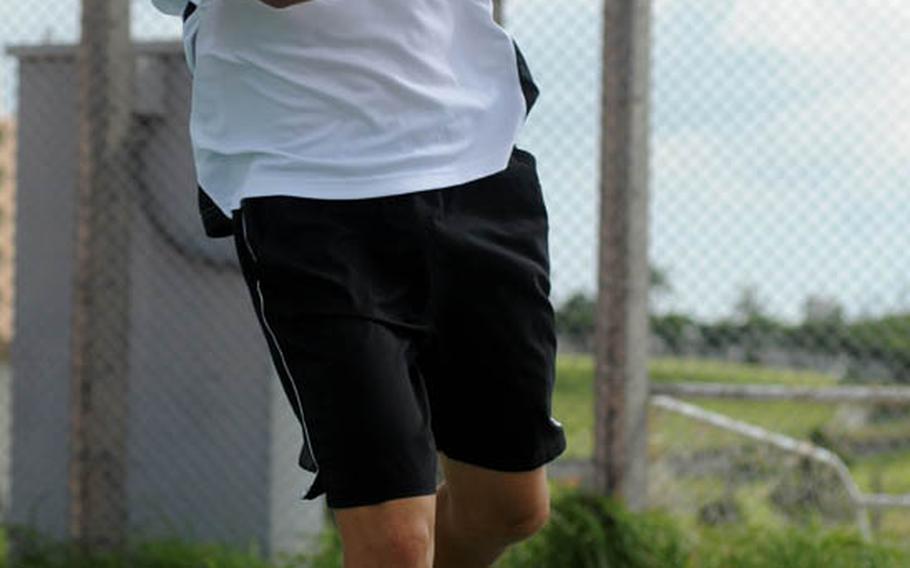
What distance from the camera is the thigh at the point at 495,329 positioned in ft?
7.88

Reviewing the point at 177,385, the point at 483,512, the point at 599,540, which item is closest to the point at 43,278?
the point at 177,385

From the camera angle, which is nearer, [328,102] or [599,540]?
[328,102]

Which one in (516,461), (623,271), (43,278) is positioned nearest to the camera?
(516,461)

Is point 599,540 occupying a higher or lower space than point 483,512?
lower

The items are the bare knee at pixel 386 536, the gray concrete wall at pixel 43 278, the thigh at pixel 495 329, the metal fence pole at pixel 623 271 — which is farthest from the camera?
the gray concrete wall at pixel 43 278

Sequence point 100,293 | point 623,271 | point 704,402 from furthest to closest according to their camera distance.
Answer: point 100,293 < point 704,402 < point 623,271

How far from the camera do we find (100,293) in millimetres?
4602

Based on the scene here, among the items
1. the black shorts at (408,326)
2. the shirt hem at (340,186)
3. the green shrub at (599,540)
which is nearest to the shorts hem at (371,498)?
the black shorts at (408,326)

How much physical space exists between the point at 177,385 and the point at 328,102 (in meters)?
2.64

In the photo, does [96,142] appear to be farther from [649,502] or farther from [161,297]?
[649,502]

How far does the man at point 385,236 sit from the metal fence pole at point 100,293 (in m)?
2.19

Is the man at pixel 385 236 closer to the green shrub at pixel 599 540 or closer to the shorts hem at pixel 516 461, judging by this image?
the shorts hem at pixel 516 461

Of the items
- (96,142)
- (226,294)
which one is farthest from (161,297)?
(96,142)

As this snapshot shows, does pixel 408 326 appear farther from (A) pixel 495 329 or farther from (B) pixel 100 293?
(B) pixel 100 293
